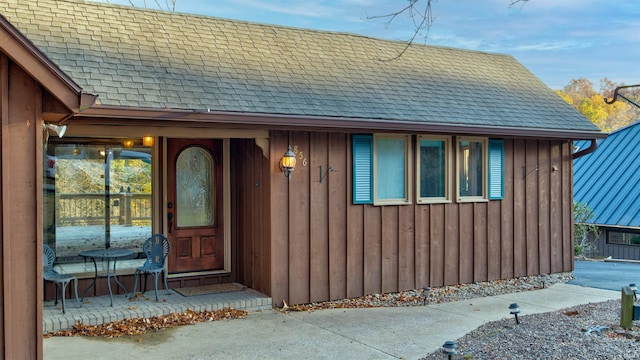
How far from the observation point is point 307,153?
26.6 ft

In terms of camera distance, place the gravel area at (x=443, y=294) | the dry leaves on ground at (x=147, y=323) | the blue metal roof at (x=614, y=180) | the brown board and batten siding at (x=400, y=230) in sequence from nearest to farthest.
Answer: the dry leaves on ground at (x=147, y=323) → the brown board and batten siding at (x=400, y=230) → the gravel area at (x=443, y=294) → the blue metal roof at (x=614, y=180)

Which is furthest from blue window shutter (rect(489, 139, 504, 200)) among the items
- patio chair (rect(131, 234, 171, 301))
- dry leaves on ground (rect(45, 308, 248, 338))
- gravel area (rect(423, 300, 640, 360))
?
patio chair (rect(131, 234, 171, 301))

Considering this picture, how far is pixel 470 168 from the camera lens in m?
9.64

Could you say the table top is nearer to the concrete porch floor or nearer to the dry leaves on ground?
the concrete porch floor

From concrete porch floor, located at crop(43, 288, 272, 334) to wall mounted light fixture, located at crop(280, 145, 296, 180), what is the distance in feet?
5.57

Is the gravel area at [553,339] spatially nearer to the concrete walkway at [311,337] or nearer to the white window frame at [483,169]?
the concrete walkway at [311,337]

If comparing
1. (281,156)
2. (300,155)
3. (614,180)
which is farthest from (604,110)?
(281,156)

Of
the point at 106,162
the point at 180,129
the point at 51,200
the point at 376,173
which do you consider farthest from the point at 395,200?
the point at 51,200

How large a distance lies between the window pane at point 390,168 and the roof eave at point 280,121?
43 cm

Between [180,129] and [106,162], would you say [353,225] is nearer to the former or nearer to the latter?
[180,129]

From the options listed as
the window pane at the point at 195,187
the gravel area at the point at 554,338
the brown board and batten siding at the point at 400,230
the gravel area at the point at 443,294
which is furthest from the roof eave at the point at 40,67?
the gravel area at the point at 443,294

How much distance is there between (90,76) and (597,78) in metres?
54.4

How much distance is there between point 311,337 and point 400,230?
3.01 meters

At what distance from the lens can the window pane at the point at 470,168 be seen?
954 centimetres
